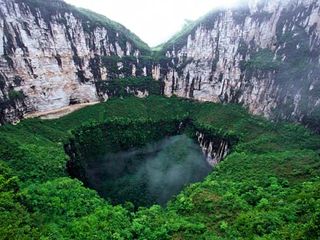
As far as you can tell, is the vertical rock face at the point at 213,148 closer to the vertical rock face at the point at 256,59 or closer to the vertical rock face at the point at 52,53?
the vertical rock face at the point at 256,59

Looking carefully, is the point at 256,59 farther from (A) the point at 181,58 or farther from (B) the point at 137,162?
(B) the point at 137,162

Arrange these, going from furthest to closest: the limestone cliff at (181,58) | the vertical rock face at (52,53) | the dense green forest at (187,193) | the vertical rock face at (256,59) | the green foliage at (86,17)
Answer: the green foliage at (86,17) < the vertical rock face at (52,53) < the limestone cliff at (181,58) < the vertical rock face at (256,59) < the dense green forest at (187,193)

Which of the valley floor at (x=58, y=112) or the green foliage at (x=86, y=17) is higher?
the green foliage at (x=86, y=17)

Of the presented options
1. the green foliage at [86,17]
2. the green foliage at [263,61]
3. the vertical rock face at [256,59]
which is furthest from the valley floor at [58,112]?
the green foliage at [263,61]

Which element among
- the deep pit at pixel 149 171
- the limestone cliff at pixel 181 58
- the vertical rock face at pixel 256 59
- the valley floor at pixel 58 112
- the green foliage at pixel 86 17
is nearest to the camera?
the deep pit at pixel 149 171

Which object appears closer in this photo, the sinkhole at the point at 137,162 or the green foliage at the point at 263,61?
the sinkhole at the point at 137,162

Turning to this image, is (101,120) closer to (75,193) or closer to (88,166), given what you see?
(88,166)

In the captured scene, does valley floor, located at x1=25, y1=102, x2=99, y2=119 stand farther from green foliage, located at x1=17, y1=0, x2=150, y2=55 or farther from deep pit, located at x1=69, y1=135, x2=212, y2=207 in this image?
green foliage, located at x1=17, y1=0, x2=150, y2=55
